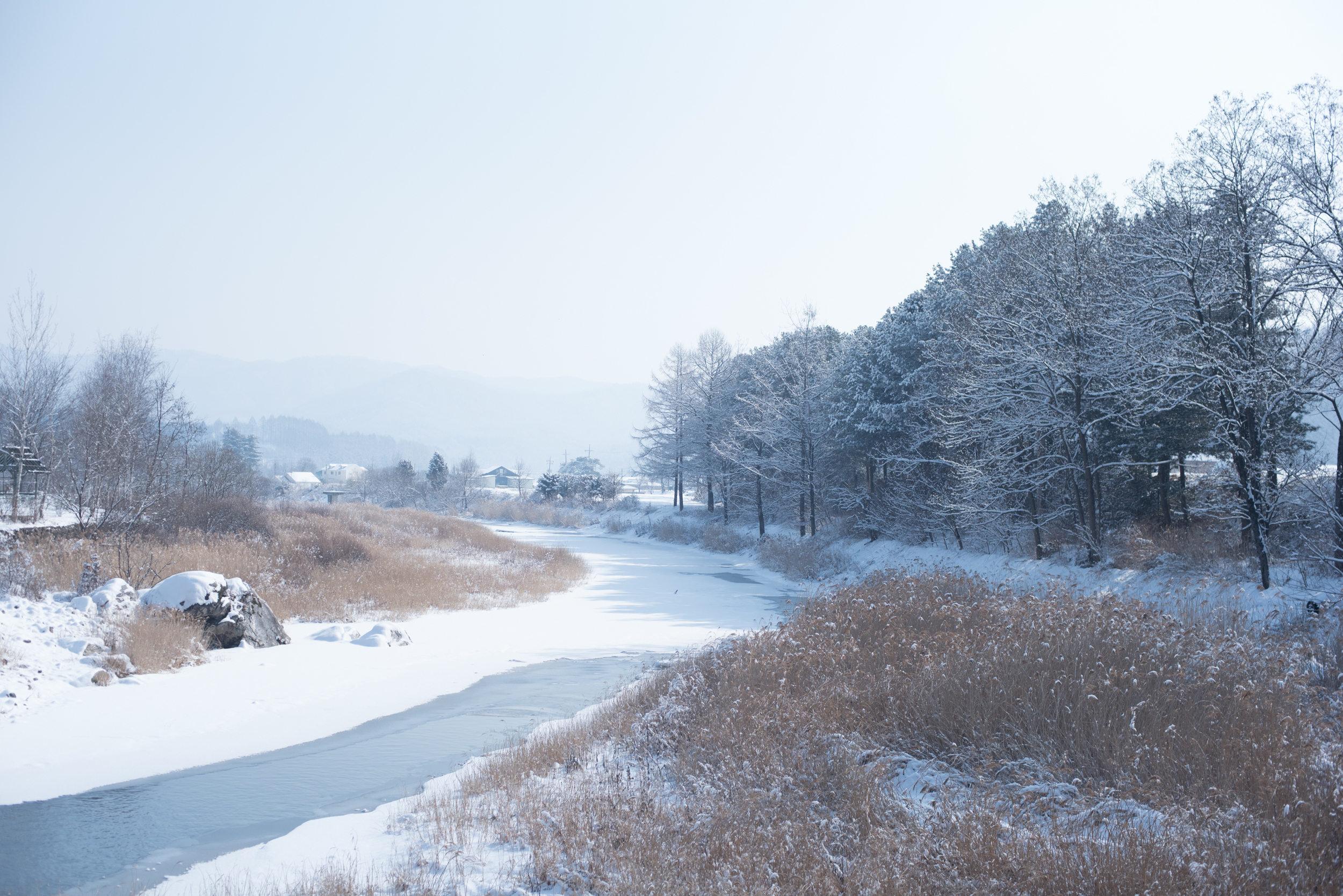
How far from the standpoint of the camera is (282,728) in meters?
9.70

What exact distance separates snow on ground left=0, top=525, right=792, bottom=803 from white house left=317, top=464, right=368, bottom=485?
11019 cm

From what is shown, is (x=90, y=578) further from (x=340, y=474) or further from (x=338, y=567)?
(x=340, y=474)

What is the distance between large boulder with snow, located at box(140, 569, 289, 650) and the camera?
1237 centimetres

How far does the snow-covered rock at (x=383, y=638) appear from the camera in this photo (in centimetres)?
1424

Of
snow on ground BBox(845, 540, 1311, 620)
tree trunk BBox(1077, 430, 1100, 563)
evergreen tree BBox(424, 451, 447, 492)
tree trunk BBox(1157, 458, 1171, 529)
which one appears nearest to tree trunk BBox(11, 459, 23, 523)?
snow on ground BBox(845, 540, 1311, 620)

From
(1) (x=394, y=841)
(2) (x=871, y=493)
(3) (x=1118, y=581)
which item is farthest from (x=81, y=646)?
(2) (x=871, y=493)

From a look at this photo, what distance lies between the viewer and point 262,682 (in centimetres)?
1124

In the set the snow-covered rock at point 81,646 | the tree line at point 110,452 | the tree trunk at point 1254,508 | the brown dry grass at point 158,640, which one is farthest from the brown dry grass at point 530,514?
the tree trunk at point 1254,508

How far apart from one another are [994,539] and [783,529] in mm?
16168

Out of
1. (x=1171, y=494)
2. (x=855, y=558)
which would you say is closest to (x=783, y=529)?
(x=855, y=558)

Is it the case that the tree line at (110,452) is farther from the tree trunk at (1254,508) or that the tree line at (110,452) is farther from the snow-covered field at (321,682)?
the tree trunk at (1254,508)

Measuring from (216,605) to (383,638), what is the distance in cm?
306

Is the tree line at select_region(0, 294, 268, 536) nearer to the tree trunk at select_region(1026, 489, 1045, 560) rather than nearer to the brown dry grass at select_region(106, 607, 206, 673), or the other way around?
the brown dry grass at select_region(106, 607, 206, 673)

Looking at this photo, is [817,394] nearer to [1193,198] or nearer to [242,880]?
[1193,198]
